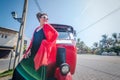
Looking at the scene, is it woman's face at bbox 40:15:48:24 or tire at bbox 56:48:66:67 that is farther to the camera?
woman's face at bbox 40:15:48:24

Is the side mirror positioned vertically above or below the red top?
above

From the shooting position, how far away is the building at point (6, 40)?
29.9m

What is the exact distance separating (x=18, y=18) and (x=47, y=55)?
6535 mm

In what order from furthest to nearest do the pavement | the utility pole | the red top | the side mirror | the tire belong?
the utility pole → the side mirror → the pavement → the tire → the red top

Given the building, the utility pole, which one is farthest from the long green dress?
the building

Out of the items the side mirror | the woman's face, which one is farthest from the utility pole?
the woman's face

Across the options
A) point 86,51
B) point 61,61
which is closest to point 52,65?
point 61,61

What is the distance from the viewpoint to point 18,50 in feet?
26.2

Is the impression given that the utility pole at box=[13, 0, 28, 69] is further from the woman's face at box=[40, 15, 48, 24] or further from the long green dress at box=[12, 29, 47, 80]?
the woman's face at box=[40, 15, 48, 24]

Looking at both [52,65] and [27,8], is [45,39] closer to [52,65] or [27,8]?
[52,65]

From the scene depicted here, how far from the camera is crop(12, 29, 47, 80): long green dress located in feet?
7.16

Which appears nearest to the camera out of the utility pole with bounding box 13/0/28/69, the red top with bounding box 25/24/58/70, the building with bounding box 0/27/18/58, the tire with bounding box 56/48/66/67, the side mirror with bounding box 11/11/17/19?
the red top with bounding box 25/24/58/70

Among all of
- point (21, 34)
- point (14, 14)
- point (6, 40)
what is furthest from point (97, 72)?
point (6, 40)

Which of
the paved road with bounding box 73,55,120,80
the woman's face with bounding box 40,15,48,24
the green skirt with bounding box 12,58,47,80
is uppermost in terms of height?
the woman's face with bounding box 40,15,48,24
